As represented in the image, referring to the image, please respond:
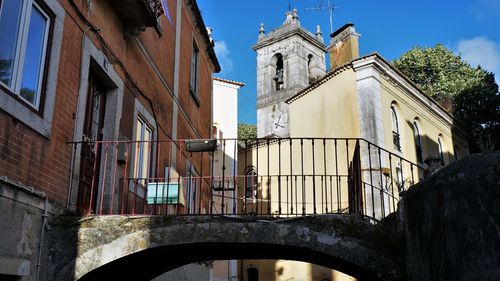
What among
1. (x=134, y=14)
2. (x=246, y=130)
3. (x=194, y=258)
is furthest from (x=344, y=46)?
(x=246, y=130)

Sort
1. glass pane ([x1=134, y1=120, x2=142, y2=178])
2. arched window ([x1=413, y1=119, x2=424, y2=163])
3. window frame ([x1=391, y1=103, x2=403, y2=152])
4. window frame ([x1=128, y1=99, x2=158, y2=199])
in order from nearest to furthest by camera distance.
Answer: window frame ([x1=128, y1=99, x2=158, y2=199])
glass pane ([x1=134, y1=120, x2=142, y2=178])
window frame ([x1=391, y1=103, x2=403, y2=152])
arched window ([x1=413, y1=119, x2=424, y2=163])

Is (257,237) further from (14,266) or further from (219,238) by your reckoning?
(14,266)

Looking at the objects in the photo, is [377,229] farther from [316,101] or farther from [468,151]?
[468,151]

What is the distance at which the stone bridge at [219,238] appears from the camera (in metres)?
6.20

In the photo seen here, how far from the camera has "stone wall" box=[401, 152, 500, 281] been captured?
407 cm

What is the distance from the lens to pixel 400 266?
244 inches

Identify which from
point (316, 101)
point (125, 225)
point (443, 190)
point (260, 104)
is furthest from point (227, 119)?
point (443, 190)

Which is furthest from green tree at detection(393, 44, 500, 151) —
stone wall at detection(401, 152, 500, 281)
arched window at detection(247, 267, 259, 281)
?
stone wall at detection(401, 152, 500, 281)

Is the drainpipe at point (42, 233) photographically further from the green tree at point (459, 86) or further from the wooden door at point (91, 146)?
the green tree at point (459, 86)

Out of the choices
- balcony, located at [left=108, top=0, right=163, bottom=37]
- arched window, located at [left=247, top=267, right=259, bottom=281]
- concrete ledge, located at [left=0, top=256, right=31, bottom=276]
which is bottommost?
concrete ledge, located at [left=0, top=256, right=31, bottom=276]

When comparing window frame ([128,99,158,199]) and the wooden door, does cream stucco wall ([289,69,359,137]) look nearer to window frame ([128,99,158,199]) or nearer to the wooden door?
window frame ([128,99,158,199])

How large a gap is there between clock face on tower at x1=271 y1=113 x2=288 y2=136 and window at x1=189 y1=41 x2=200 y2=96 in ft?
65.9

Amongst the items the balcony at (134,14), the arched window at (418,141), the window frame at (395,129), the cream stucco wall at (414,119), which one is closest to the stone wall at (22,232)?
the balcony at (134,14)

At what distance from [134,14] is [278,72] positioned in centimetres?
2992
